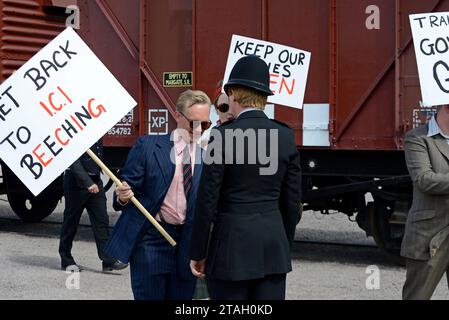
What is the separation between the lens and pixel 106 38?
11.5 m

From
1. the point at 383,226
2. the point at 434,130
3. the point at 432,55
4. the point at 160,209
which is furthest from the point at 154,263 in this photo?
the point at 383,226

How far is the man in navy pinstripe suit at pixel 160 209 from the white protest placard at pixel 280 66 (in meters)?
3.30

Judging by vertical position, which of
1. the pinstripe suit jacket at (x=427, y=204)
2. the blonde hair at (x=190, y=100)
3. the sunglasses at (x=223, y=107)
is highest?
the blonde hair at (x=190, y=100)

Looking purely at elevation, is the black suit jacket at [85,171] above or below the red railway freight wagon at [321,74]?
below

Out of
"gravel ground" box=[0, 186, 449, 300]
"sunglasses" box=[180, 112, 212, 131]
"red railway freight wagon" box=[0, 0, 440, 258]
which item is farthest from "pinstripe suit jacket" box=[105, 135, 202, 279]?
"red railway freight wagon" box=[0, 0, 440, 258]

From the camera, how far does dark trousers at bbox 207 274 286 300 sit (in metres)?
4.77

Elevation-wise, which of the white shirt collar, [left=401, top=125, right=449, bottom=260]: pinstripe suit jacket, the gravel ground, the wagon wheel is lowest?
Answer: the gravel ground

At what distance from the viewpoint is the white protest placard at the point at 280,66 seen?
28.7ft

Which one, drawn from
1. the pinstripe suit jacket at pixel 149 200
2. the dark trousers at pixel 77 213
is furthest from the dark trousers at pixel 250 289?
the dark trousers at pixel 77 213

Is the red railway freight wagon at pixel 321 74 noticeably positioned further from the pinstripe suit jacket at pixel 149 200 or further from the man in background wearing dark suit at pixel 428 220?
the pinstripe suit jacket at pixel 149 200

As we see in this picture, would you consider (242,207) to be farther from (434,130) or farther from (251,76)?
(434,130)

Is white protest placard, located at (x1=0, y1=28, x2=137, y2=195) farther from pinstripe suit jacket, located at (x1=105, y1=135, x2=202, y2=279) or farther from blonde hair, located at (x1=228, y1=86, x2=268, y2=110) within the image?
blonde hair, located at (x1=228, y1=86, x2=268, y2=110)

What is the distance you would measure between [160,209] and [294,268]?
4763 mm

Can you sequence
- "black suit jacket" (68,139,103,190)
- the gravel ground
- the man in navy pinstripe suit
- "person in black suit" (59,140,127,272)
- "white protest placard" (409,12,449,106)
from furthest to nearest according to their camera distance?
1. "person in black suit" (59,140,127,272)
2. "black suit jacket" (68,139,103,190)
3. the gravel ground
4. "white protest placard" (409,12,449,106)
5. the man in navy pinstripe suit
